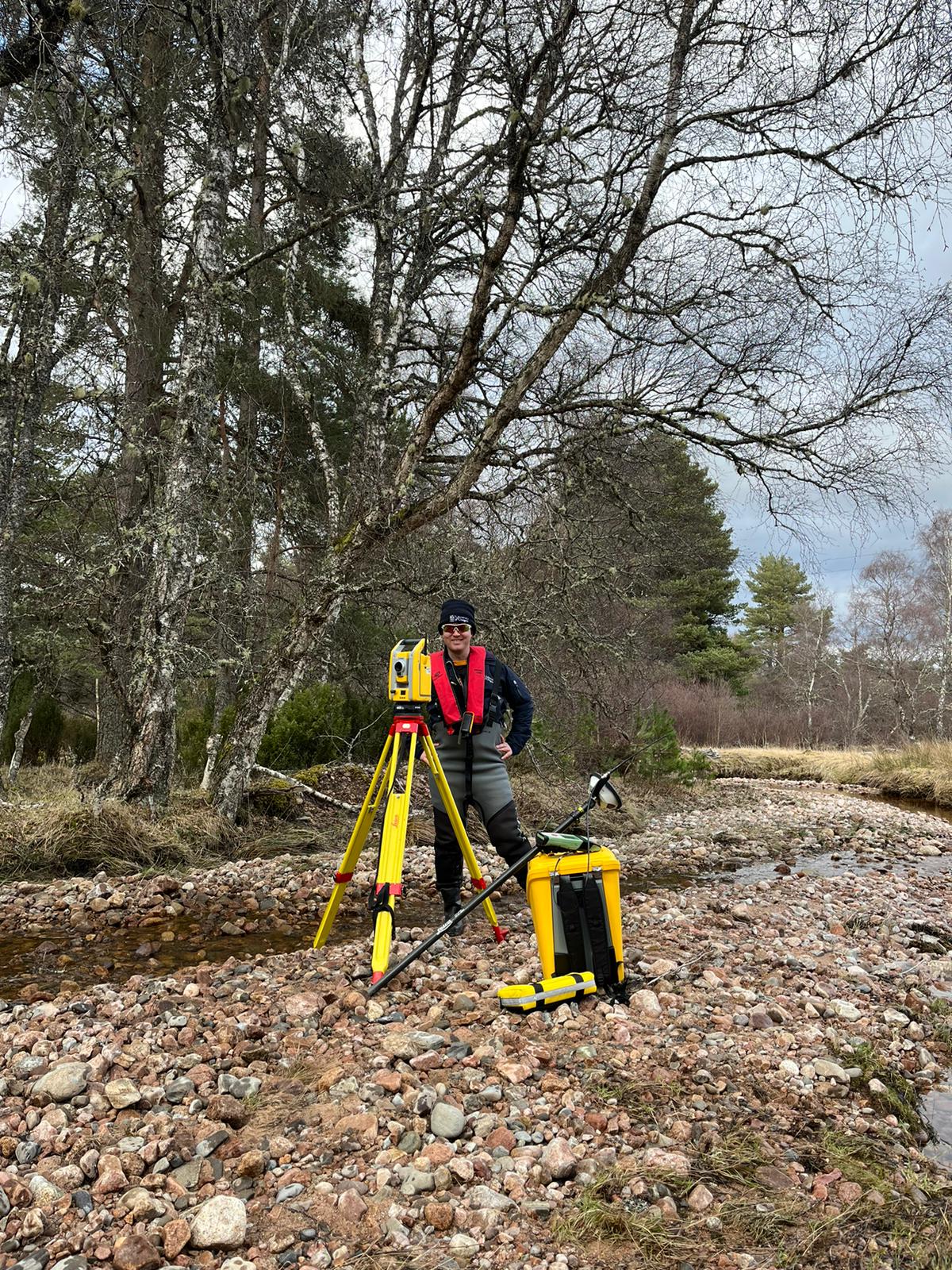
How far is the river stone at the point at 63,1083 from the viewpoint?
2670 millimetres

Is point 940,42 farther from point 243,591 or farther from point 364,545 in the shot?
point 243,591

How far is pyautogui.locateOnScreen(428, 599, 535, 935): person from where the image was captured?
4555 mm

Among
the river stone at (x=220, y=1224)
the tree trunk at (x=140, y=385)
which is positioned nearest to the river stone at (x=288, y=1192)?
→ the river stone at (x=220, y=1224)

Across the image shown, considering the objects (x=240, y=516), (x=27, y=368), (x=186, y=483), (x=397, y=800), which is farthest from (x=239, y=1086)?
(x=240, y=516)

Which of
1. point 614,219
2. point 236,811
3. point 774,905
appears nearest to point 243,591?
point 236,811

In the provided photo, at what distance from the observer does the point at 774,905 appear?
5898mm

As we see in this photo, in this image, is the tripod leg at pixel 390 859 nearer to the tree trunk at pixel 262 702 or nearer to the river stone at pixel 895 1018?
the river stone at pixel 895 1018

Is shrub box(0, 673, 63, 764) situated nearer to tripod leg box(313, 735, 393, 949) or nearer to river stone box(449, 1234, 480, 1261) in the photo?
tripod leg box(313, 735, 393, 949)

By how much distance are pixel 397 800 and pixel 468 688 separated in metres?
0.91

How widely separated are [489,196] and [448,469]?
279 centimetres

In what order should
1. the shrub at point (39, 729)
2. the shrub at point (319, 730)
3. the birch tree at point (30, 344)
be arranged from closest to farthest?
1. the birch tree at point (30, 344)
2. the shrub at point (319, 730)
3. the shrub at point (39, 729)

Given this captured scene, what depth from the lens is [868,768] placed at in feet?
62.1

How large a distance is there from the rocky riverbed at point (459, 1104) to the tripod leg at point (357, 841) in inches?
8.8

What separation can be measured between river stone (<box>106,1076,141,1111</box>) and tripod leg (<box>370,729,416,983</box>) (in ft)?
3.98
